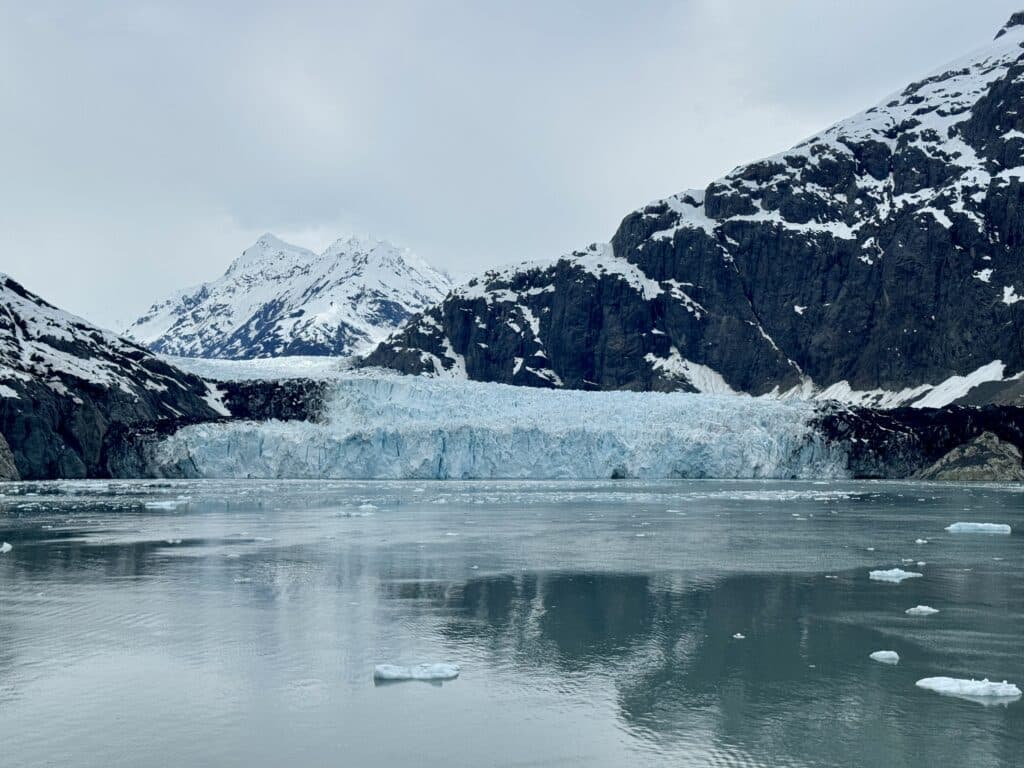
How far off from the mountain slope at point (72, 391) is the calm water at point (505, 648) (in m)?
41.1

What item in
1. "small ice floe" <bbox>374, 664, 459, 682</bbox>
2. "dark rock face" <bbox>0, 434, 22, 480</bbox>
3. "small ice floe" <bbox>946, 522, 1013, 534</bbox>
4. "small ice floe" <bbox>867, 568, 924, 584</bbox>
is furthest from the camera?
"dark rock face" <bbox>0, 434, 22, 480</bbox>

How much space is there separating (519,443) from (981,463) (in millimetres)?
32104

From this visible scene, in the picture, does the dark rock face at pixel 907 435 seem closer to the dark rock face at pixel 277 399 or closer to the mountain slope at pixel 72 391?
the dark rock face at pixel 277 399

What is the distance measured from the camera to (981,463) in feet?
225

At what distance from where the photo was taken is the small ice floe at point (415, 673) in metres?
10.7

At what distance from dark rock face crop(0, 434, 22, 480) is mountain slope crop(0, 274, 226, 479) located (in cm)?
71

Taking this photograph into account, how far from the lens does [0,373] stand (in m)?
63.1

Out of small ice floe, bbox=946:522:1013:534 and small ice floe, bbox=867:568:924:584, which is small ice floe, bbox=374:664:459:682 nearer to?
small ice floe, bbox=867:568:924:584

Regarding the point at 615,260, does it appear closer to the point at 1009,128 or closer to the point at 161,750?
the point at 1009,128

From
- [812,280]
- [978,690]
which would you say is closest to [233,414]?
[978,690]

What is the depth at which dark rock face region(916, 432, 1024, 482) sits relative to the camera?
68.1 metres

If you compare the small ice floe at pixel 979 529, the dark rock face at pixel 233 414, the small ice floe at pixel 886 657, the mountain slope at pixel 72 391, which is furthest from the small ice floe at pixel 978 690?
the mountain slope at pixel 72 391

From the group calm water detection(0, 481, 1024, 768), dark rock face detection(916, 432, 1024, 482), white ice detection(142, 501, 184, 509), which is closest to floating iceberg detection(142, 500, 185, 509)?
white ice detection(142, 501, 184, 509)

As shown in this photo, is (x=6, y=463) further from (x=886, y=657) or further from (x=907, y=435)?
(x=886, y=657)
